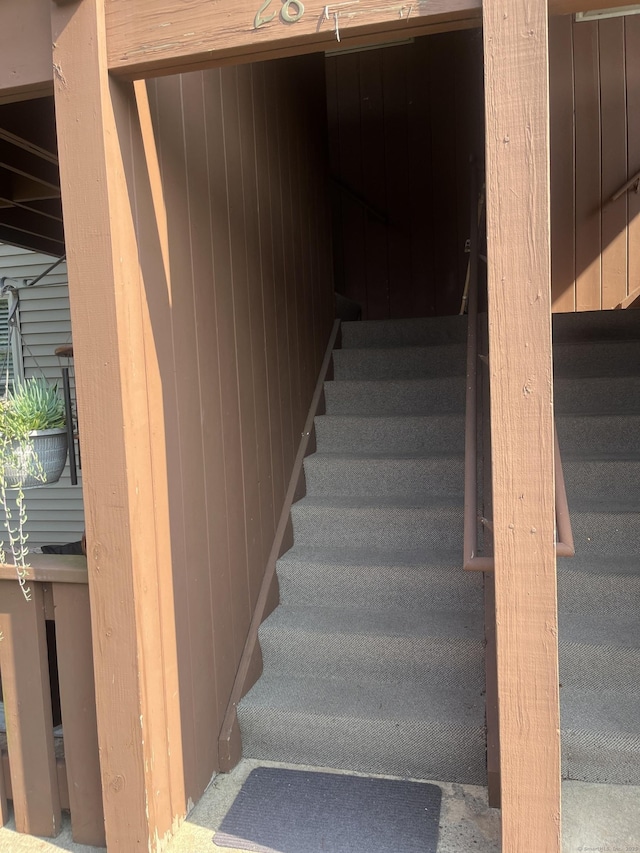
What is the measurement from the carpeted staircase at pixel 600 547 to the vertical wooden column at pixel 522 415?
514mm

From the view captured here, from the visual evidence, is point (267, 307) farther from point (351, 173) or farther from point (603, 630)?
point (351, 173)

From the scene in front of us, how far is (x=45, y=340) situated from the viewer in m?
5.36

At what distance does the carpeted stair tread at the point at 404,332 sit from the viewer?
4047 mm

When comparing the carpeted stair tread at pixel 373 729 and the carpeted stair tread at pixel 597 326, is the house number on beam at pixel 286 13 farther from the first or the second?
the carpeted stair tread at pixel 597 326

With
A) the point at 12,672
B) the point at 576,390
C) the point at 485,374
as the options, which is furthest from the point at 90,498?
the point at 576,390

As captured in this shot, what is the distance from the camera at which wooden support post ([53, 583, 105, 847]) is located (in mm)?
1905

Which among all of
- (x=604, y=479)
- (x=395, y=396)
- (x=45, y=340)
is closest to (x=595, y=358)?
(x=604, y=479)

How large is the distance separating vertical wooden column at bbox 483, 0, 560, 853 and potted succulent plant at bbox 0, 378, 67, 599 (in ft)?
4.19

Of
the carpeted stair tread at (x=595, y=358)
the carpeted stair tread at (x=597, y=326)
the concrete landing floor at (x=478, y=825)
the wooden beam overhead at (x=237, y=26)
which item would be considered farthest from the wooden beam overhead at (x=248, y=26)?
the carpeted stair tread at (x=597, y=326)

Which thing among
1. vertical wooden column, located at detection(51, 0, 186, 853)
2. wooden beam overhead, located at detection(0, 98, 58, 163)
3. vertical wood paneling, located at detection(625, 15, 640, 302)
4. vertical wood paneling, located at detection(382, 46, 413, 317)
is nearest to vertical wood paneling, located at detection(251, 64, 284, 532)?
wooden beam overhead, located at detection(0, 98, 58, 163)

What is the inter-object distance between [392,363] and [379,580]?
154cm

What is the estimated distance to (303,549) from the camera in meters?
2.95

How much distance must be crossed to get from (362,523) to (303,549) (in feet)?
0.94

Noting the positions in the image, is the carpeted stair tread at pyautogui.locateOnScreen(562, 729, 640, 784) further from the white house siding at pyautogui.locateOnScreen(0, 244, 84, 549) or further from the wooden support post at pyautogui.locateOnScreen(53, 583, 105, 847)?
the white house siding at pyautogui.locateOnScreen(0, 244, 84, 549)
